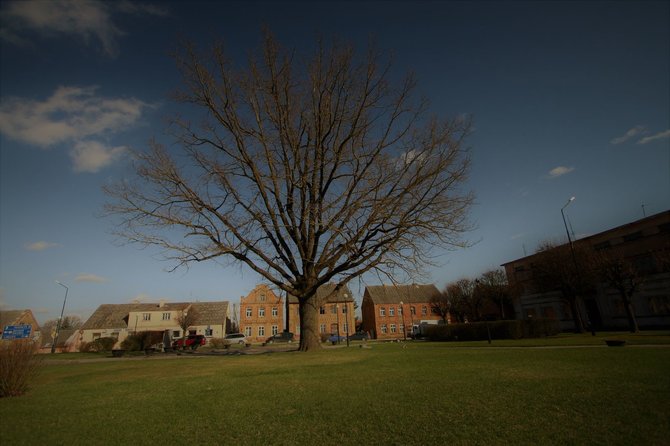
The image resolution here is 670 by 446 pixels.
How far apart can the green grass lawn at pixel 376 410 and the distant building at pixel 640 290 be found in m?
30.8

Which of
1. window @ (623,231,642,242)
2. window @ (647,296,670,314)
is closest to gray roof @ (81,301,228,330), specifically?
window @ (647,296,670,314)

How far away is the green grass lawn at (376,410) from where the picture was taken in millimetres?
4215

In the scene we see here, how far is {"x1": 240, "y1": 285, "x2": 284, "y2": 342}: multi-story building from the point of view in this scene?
57.0 meters

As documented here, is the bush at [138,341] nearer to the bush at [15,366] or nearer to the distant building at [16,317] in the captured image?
the bush at [15,366]

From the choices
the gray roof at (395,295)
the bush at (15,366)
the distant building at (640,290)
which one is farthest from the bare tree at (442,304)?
the bush at (15,366)

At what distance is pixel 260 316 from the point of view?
57969 millimetres

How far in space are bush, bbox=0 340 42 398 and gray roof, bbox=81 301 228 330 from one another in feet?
168

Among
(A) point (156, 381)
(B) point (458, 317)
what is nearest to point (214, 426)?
(A) point (156, 381)

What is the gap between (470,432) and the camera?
165 inches

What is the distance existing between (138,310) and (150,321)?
3057 millimetres

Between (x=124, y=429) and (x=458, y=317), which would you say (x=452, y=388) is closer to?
(x=124, y=429)

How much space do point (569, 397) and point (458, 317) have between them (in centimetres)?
5217

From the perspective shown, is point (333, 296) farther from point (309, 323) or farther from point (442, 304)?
point (442, 304)

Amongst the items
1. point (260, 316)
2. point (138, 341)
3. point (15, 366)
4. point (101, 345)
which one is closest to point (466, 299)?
point (260, 316)
